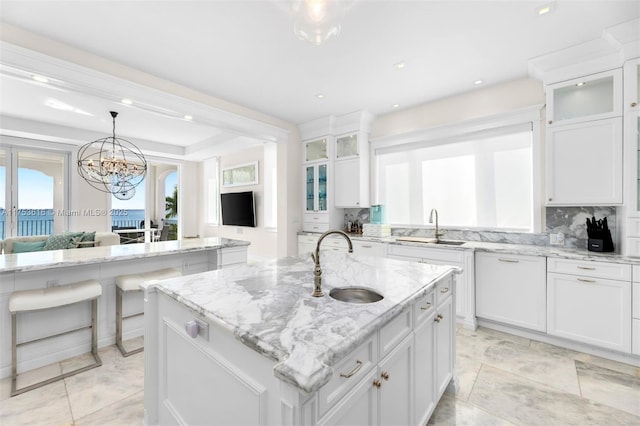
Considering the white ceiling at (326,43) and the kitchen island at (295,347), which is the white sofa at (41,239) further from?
the kitchen island at (295,347)

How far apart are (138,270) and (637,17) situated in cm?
485

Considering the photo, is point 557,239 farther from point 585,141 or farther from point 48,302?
point 48,302

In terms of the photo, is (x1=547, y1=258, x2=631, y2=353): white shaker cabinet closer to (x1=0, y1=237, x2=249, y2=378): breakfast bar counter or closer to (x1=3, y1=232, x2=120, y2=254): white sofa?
(x1=0, y1=237, x2=249, y2=378): breakfast bar counter

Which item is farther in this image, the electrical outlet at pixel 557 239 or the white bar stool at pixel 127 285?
the electrical outlet at pixel 557 239

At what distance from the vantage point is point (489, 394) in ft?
6.33

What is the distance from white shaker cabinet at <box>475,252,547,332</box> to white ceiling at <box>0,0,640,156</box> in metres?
2.02

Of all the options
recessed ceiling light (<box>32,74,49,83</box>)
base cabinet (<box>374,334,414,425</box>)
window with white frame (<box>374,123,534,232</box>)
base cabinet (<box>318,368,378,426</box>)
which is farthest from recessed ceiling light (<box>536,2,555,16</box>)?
recessed ceiling light (<box>32,74,49,83</box>)

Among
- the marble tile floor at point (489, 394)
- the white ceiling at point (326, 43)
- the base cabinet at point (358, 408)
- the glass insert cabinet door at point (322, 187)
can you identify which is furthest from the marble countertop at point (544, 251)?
the base cabinet at point (358, 408)

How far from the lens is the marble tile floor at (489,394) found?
170cm

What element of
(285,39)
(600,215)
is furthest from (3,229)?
(600,215)

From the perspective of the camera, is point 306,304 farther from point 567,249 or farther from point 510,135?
point 510,135

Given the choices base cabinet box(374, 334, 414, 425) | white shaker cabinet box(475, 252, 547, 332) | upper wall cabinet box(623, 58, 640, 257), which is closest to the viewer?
base cabinet box(374, 334, 414, 425)

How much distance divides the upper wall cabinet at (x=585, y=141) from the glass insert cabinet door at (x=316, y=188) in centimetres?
287

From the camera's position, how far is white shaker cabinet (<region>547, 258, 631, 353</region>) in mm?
2264
